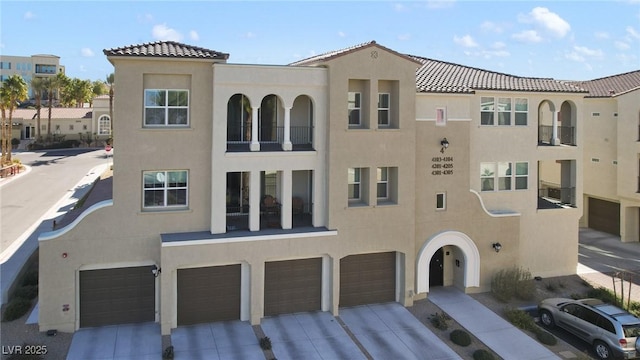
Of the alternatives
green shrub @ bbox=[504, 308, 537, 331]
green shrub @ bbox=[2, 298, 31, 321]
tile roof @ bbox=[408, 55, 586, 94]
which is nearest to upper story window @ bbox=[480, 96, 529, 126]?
tile roof @ bbox=[408, 55, 586, 94]

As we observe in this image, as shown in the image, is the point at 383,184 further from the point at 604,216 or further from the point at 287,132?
the point at 604,216

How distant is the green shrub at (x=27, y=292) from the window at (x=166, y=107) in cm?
849

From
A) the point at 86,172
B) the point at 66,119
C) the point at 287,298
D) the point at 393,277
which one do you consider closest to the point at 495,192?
the point at 393,277

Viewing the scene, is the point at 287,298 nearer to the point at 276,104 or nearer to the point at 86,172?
the point at 276,104

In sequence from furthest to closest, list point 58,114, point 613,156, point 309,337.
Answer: point 58,114 < point 613,156 < point 309,337

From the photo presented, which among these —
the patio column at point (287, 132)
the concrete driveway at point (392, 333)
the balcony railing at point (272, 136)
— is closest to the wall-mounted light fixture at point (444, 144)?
the balcony railing at point (272, 136)

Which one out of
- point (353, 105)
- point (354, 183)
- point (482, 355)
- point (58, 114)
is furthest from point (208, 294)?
point (58, 114)

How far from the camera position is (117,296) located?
62.1ft

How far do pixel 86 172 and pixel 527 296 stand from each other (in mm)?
44353

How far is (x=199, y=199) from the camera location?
19.6 m

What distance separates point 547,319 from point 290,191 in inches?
440

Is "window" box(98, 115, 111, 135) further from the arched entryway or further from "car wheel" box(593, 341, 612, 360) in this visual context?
"car wheel" box(593, 341, 612, 360)

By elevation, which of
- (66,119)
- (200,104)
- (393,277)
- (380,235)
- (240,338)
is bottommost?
(240,338)

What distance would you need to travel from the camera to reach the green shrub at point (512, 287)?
22209 mm
